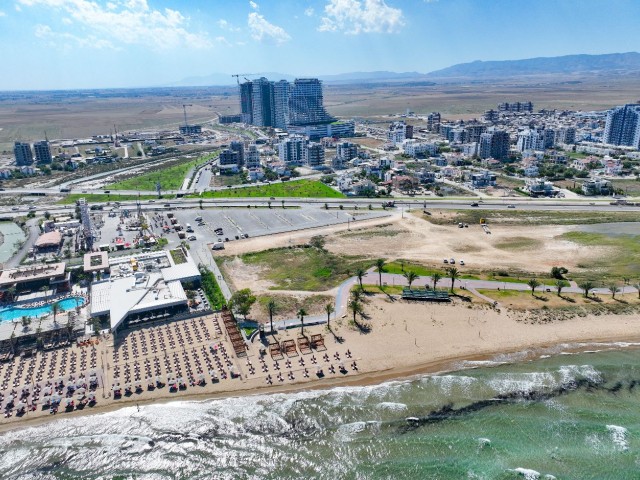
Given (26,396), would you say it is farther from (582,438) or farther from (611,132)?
(611,132)

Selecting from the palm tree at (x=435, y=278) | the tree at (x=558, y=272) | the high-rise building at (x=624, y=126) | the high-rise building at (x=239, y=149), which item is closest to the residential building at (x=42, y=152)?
the high-rise building at (x=239, y=149)

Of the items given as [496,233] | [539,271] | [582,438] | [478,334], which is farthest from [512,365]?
[496,233]

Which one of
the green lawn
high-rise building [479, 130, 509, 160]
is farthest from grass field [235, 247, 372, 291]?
high-rise building [479, 130, 509, 160]

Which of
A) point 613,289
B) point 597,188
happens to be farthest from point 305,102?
point 613,289

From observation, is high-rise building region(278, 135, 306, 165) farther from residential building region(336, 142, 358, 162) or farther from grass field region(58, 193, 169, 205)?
grass field region(58, 193, 169, 205)

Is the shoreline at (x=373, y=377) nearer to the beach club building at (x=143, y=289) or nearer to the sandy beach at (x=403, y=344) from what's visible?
the sandy beach at (x=403, y=344)
